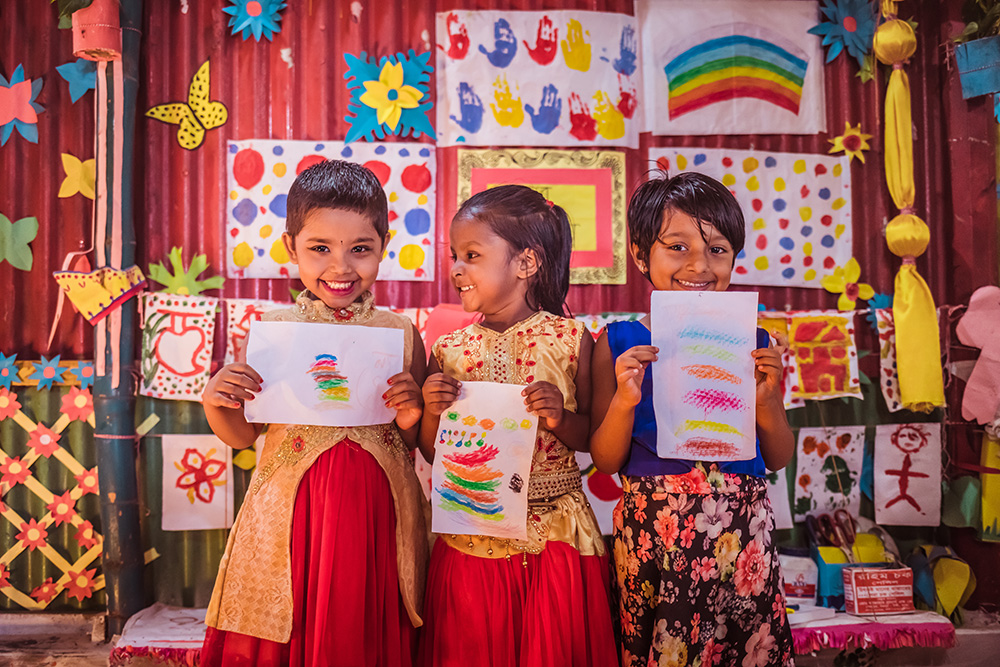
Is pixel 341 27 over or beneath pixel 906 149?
over

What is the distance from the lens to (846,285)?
2871 millimetres

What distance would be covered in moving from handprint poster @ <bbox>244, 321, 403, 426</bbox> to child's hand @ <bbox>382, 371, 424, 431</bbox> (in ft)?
0.13

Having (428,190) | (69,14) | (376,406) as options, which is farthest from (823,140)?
(69,14)

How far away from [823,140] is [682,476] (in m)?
2.23

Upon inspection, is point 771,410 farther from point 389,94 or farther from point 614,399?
point 389,94

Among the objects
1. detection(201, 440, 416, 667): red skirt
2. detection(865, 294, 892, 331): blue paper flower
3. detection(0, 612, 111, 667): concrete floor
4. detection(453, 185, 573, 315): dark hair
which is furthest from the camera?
detection(865, 294, 892, 331): blue paper flower

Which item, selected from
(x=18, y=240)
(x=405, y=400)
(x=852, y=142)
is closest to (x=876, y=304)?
(x=852, y=142)

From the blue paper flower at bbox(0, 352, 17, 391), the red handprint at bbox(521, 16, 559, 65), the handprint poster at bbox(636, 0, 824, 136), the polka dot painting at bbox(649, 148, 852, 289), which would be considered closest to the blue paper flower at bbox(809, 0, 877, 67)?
the handprint poster at bbox(636, 0, 824, 136)

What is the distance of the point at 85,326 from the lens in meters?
2.74

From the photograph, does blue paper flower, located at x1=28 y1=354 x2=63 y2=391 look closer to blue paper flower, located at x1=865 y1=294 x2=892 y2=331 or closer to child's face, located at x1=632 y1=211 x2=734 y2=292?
child's face, located at x1=632 y1=211 x2=734 y2=292

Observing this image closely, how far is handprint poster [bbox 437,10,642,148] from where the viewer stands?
2.75 m

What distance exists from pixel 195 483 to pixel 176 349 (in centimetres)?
61

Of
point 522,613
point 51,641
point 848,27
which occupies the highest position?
point 848,27

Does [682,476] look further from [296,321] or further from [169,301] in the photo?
[169,301]
